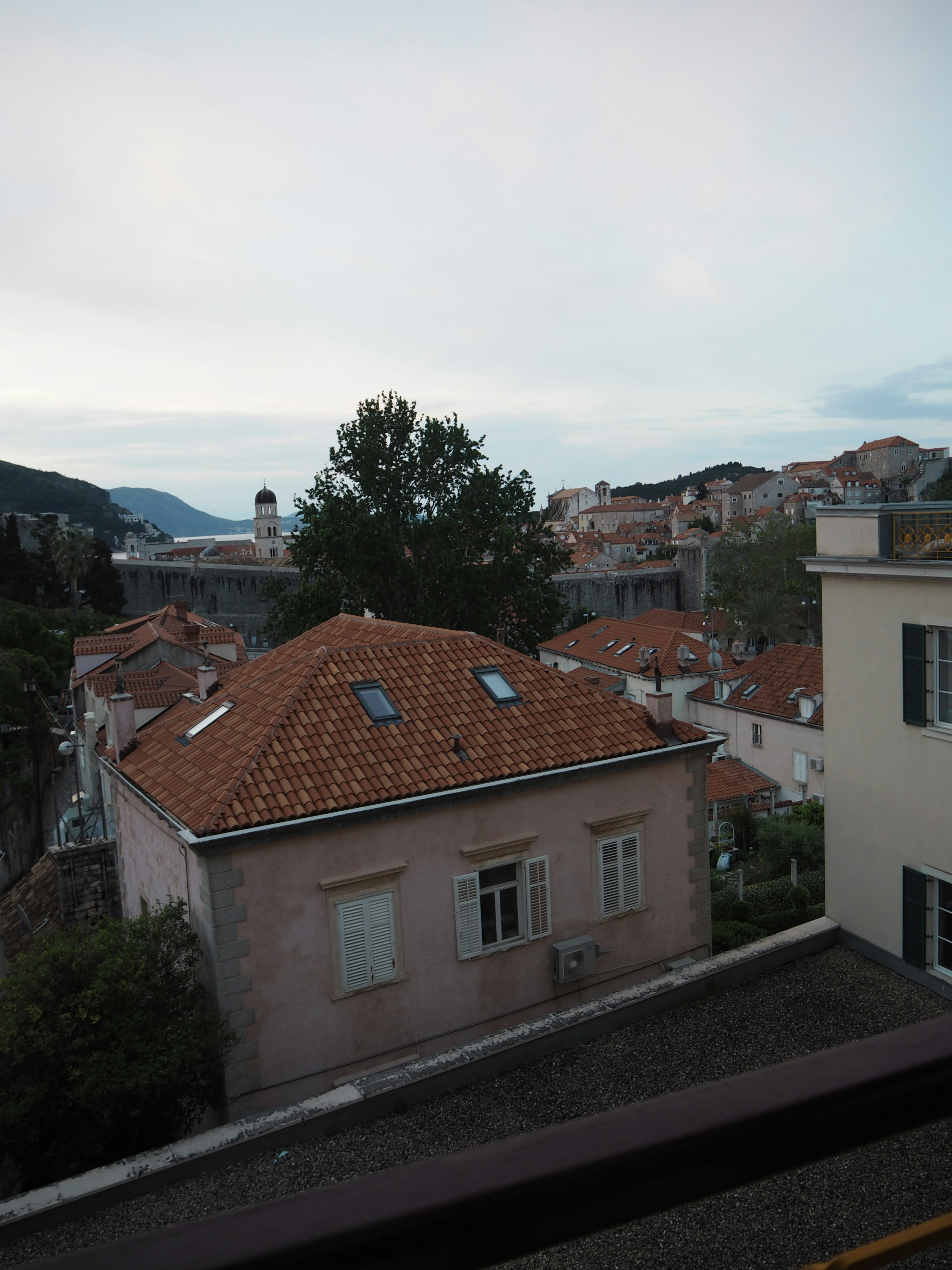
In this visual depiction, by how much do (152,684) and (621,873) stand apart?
13.6m

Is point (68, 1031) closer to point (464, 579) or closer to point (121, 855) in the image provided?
point (121, 855)

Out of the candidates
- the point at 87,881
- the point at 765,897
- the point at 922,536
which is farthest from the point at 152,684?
the point at 922,536

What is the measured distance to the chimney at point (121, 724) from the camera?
15258mm

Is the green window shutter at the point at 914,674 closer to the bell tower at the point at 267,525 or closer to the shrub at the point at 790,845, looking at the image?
the shrub at the point at 790,845

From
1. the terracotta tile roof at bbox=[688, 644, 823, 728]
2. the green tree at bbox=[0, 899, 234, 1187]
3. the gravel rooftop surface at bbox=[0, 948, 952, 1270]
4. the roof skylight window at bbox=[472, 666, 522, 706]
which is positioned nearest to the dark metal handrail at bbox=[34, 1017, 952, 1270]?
the gravel rooftop surface at bbox=[0, 948, 952, 1270]

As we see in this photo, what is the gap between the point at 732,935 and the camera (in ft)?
48.9

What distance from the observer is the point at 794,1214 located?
6.66 m

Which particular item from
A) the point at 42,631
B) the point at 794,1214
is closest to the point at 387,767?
the point at 794,1214

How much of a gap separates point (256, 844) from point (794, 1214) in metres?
6.17

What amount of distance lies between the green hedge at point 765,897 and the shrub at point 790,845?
2.22 metres

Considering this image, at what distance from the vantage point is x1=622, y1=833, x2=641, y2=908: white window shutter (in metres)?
13.0

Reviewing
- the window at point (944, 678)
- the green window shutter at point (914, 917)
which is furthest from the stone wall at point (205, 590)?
the window at point (944, 678)

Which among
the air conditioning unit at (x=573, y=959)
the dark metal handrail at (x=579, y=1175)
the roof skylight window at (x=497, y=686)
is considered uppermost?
the dark metal handrail at (x=579, y=1175)

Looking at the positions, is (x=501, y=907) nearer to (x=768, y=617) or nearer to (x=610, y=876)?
(x=610, y=876)
